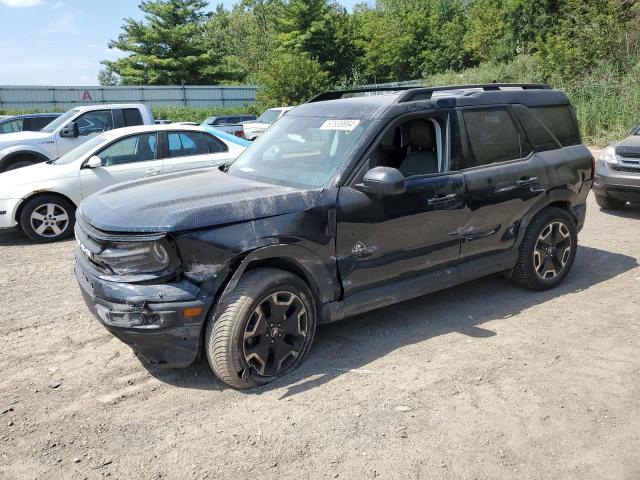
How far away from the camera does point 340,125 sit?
438 cm

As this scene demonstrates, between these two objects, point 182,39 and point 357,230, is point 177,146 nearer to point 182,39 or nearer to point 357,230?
point 357,230

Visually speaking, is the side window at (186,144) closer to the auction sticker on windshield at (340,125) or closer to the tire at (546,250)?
the auction sticker on windshield at (340,125)

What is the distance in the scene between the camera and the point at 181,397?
11.9 feet

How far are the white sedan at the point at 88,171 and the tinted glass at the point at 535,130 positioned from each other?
15.4 ft

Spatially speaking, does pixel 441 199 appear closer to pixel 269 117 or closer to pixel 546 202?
pixel 546 202

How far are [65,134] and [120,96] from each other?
25.1 meters

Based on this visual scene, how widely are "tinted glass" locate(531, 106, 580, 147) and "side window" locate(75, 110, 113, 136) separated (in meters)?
9.24

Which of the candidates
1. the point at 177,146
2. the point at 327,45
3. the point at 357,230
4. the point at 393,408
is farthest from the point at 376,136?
the point at 327,45

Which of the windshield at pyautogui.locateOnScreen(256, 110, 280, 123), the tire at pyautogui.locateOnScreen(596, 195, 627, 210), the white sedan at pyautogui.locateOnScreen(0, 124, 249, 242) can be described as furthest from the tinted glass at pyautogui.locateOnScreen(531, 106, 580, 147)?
the windshield at pyautogui.locateOnScreen(256, 110, 280, 123)

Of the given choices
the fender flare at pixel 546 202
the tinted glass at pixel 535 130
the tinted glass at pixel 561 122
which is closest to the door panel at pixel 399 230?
the fender flare at pixel 546 202

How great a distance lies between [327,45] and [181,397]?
4572 centimetres

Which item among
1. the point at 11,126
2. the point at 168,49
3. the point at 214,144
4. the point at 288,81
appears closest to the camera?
the point at 214,144

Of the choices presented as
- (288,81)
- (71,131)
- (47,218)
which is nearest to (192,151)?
(47,218)

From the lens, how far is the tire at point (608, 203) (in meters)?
8.98
